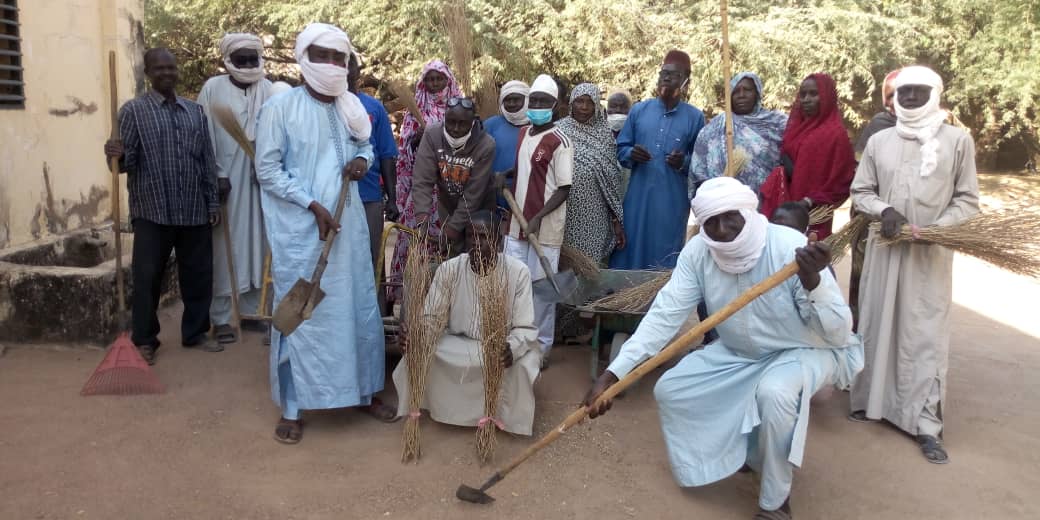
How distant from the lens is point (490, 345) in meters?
3.79

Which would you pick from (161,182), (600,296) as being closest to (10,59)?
(161,182)

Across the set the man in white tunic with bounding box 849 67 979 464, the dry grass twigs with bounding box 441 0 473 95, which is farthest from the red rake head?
the dry grass twigs with bounding box 441 0 473 95

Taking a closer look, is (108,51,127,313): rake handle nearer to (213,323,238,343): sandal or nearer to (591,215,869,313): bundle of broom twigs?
(213,323,238,343): sandal

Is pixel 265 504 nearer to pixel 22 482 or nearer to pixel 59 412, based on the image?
pixel 22 482

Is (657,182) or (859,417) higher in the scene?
(657,182)

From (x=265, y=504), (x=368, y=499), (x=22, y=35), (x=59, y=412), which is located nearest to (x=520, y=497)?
(x=368, y=499)

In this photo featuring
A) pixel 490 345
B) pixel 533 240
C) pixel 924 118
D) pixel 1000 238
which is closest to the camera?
pixel 1000 238

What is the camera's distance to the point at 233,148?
530cm

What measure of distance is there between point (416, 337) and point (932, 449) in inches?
99.2

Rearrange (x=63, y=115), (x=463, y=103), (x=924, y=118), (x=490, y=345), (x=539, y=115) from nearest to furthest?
(x=490, y=345) → (x=924, y=118) → (x=463, y=103) → (x=539, y=115) → (x=63, y=115)

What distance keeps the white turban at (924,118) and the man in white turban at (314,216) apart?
264cm

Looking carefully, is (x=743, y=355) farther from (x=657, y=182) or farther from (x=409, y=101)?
(x=409, y=101)

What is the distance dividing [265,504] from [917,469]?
9.53 ft

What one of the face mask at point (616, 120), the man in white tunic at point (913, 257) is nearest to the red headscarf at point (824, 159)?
the man in white tunic at point (913, 257)
